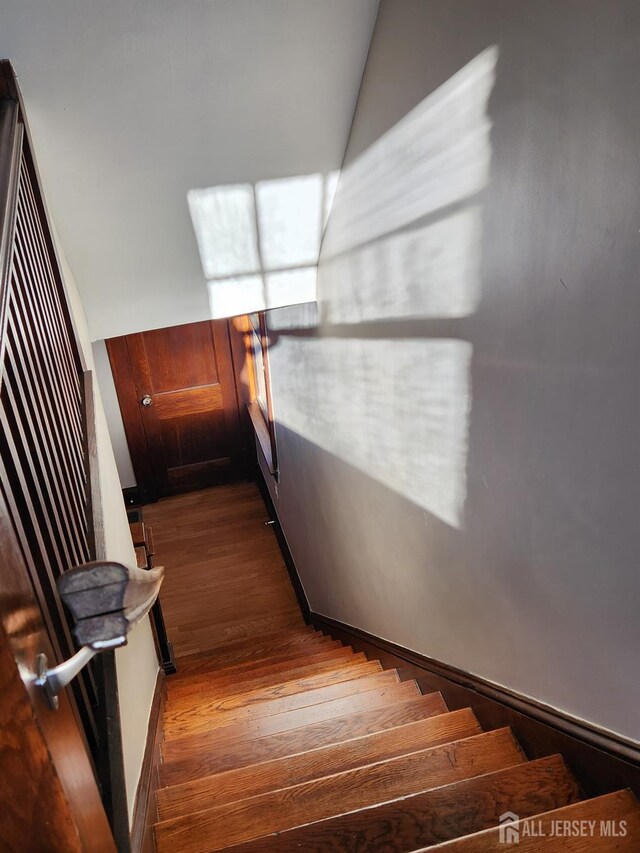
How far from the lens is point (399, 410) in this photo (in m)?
2.15

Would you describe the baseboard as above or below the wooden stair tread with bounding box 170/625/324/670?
above

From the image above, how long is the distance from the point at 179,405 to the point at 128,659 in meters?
4.09

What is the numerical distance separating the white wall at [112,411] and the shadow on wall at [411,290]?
120 inches

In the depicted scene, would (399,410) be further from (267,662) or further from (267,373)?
(267,373)

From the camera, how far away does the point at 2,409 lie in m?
0.97

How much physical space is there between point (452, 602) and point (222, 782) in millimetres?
881

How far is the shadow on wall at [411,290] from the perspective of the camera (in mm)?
1503

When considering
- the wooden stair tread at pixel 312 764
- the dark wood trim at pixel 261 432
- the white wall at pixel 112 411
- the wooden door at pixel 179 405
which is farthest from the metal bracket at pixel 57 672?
the wooden door at pixel 179 405

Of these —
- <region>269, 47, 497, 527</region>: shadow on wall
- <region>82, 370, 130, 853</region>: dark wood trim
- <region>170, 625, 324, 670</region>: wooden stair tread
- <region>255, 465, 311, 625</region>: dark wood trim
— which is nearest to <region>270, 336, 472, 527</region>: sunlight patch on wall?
<region>269, 47, 497, 527</region>: shadow on wall

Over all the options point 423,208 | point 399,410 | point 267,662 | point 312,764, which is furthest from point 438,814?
point 267,662

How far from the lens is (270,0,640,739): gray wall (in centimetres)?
106

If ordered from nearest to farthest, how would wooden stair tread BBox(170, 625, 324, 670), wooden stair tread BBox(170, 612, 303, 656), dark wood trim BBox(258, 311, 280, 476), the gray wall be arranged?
1. the gray wall
2. wooden stair tread BBox(170, 625, 324, 670)
3. wooden stair tread BBox(170, 612, 303, 656)
4. dark wood trim BBox(258, 311, 280, 476)

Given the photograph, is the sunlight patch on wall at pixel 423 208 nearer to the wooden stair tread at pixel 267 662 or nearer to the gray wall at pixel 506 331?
the gray wall at pixel 506 331

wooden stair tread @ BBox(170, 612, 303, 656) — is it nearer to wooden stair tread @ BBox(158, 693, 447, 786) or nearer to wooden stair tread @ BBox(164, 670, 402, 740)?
wooden stair tread @ BBox(164, 670, 402, 740)
